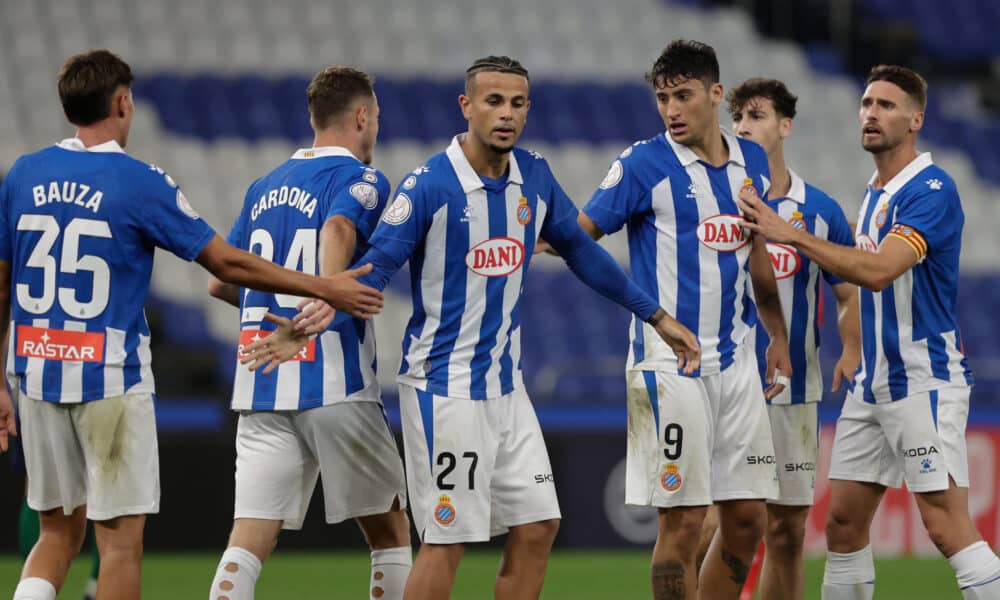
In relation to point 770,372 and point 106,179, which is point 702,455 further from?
point 106,179

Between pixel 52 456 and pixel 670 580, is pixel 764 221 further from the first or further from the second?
pixel 52 456

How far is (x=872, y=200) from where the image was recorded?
19.9 feet

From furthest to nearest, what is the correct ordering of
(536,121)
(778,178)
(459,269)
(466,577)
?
(536,121)
(466,577)
(778,178)
(459,269)

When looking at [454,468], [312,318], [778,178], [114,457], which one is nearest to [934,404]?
[778,178]

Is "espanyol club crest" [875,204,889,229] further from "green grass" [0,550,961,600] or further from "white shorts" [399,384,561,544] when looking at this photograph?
"green grass" [0,550,961,600]

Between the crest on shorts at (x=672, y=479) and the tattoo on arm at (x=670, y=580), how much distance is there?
0.28 m

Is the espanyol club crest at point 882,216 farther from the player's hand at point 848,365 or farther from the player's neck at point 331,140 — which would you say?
the player's neck at point 331,140

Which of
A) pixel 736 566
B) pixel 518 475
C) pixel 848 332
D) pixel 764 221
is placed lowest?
pixel 736 566

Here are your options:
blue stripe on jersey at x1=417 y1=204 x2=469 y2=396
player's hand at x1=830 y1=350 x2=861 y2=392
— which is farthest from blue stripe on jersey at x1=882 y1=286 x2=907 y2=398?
blue stripe on jersey at x1=417 y1=204 x2=469 y2=396

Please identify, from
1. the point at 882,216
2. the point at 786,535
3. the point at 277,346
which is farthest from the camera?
the point at 786,535

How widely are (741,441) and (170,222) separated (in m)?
2.34

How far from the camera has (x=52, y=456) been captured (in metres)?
4.93

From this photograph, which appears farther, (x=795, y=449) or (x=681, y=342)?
(x=795, y=449)

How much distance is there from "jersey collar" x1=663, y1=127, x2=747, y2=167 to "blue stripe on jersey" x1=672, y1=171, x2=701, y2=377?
0.18 m
